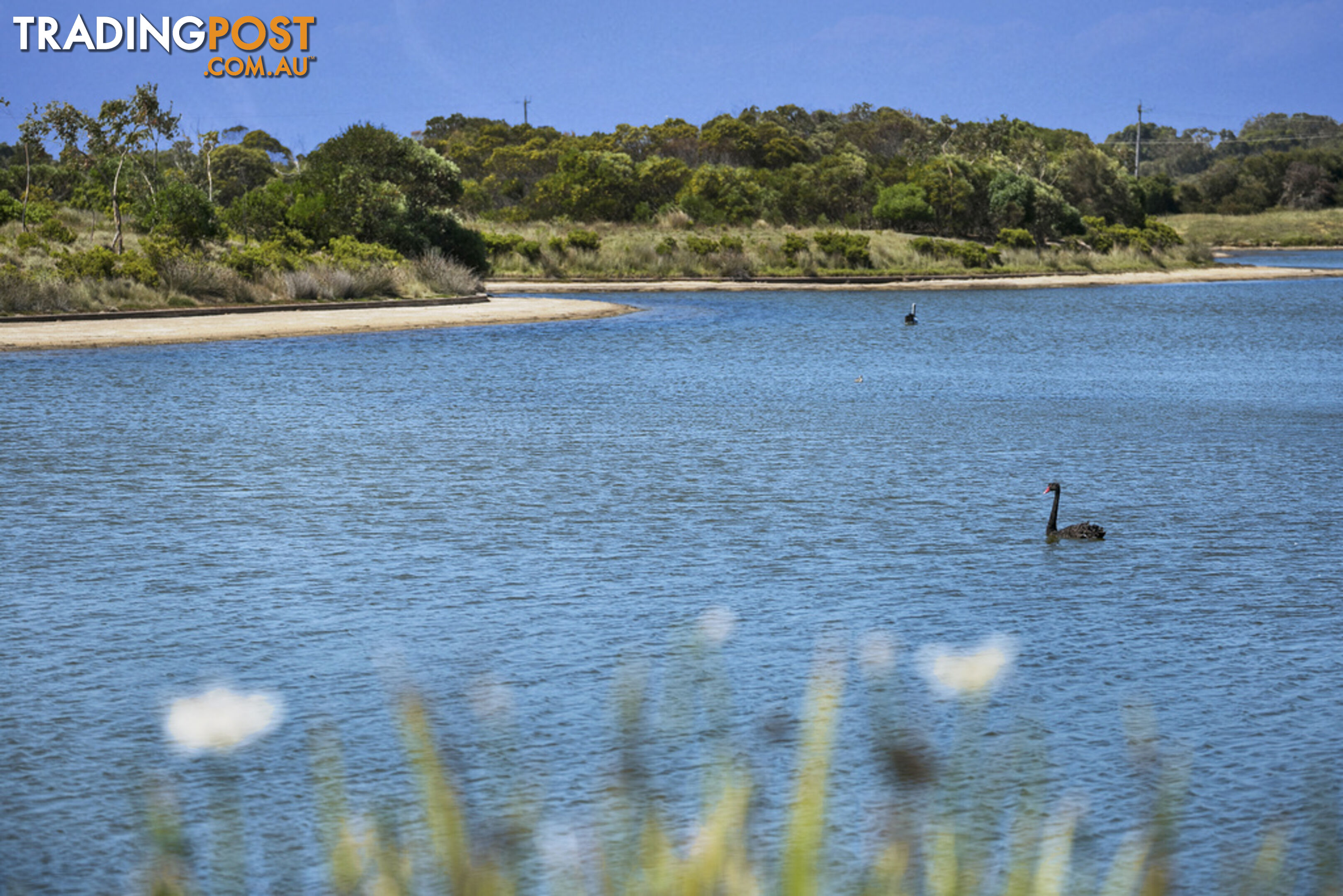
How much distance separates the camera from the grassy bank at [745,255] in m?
55.8

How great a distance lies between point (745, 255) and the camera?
5822 cm

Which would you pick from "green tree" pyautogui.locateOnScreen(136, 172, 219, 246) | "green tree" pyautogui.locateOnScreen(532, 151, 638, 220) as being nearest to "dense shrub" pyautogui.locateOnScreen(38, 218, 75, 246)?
"green tree" pyautogui.locateOnScreen(136, 172, 219, 246)

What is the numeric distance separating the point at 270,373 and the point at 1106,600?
16.5m

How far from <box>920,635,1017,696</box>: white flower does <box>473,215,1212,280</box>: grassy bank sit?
4584 cm

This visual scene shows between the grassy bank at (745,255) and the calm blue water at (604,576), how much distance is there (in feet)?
114

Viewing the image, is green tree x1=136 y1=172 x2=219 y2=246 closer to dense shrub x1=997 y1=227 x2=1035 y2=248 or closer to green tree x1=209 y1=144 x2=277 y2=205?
dense shrub x1=997 y1=227 x2=1035 y2=248

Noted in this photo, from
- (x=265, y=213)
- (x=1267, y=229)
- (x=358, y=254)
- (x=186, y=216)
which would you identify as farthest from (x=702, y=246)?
(x=1267, y=229)

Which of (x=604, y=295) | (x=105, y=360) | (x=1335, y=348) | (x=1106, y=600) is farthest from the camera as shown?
(x=604, y=295)

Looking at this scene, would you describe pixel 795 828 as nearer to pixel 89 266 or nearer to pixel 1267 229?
pixel 89 266

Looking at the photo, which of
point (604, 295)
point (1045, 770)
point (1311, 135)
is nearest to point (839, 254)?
point (604, 295)

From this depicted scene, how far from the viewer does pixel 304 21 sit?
39938 mm

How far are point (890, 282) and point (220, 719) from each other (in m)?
49.5

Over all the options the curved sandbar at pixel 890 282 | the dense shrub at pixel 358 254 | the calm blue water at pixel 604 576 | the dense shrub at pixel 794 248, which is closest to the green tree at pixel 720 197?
the dense shrub at pixel 794 248

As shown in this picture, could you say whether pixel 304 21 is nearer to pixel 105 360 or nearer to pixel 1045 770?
pixel 105 360
